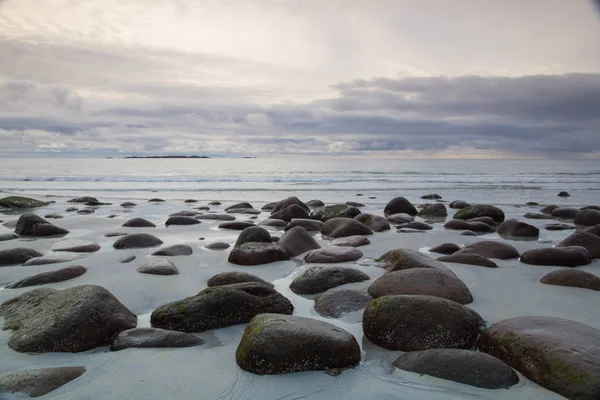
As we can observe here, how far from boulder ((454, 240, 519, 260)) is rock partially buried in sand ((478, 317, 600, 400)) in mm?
2834

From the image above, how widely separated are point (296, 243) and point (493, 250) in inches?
101

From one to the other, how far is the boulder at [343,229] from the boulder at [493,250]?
6.94 ft

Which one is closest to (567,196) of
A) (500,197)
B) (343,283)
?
(500,197)

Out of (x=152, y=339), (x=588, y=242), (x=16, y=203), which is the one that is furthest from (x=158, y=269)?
(x=16, y=203)

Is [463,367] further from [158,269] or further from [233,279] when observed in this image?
[158,269]

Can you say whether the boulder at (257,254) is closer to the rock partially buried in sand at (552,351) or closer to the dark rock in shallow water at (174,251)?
the dark rock in shallow water at (174,251)

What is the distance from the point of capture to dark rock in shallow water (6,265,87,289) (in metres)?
4.30

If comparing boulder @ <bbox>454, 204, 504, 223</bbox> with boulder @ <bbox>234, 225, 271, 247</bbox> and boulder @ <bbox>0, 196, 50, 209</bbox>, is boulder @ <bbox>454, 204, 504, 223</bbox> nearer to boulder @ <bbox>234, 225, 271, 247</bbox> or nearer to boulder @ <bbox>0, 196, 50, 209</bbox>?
boulder @ <bbox>234, 225, 271, 247</bbox>

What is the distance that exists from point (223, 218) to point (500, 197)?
1184 cm

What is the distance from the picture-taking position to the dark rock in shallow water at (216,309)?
326 cm

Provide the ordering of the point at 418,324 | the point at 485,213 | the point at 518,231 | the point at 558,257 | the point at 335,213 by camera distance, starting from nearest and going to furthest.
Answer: the point at 418,324 < the point at 558,257 < the point at 518,231 < the point at 485,213 < the point at 335,213

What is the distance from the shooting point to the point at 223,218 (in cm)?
970

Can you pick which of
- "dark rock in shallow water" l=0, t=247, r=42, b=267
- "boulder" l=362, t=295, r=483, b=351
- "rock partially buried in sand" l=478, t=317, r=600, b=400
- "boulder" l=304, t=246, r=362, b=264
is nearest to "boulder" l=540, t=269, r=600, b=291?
"rock partially buried in sand" l=478, t=317, r=600, b=400

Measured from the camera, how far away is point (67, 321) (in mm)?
2967
